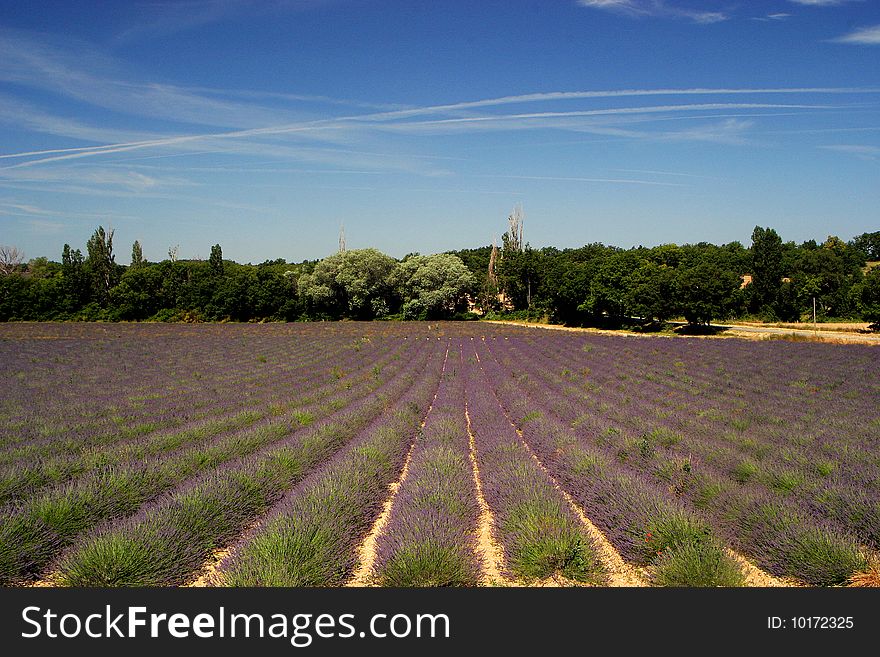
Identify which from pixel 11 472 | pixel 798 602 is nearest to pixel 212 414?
pixel 11 472

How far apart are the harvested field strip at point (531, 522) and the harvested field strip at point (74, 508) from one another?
318cm

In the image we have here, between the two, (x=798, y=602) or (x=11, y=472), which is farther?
(x=11, y=472)

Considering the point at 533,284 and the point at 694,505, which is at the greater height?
the point at 533,284

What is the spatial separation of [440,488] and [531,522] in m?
1.26

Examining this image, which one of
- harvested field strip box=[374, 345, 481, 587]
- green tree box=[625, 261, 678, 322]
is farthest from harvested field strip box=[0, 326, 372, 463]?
green tree box=[625, 261, 678, 322]

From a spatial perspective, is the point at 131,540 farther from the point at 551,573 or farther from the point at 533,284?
the point at 533,284

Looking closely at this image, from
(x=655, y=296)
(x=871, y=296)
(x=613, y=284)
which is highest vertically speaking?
(x=613, y=284)

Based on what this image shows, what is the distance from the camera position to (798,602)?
11.6ft

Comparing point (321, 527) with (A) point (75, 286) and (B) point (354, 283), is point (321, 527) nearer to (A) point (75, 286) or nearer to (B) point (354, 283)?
(B) point (354, 283)

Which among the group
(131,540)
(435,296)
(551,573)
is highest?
(435,296)

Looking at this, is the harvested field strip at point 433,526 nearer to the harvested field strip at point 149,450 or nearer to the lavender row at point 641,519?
the lavender row at point 641,519

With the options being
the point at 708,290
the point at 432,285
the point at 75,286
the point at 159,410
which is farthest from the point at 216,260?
the point at 159,410

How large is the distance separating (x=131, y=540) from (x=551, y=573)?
3.43 meters

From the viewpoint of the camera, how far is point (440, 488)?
5.65 m
